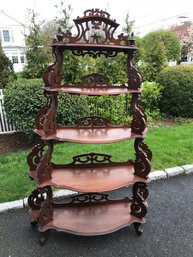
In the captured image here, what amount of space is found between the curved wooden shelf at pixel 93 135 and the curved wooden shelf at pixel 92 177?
402 mm

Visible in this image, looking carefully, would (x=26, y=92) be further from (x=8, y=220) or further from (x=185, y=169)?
(x=185, y=169)

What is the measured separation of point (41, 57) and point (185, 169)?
5462 millimetres

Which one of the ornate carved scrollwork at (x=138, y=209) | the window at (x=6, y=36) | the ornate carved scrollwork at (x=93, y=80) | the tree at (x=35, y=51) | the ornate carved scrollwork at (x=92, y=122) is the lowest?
the ornate carved scrollwork at (x=138, y=209)

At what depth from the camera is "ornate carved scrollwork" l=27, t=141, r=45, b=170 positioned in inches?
98.6

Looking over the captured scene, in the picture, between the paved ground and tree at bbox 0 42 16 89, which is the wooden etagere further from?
tree at bbox 0 42 16 89

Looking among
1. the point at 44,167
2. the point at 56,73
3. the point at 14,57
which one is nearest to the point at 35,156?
the point at 44,167

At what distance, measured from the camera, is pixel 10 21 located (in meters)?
24.2

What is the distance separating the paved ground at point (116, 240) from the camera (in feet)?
6.92

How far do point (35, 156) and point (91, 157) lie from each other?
0.61 metres

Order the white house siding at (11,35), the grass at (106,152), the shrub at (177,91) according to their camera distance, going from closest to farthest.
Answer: the grass at (106,152) < the shrub at (177,91) < the white house siding at (11,35)

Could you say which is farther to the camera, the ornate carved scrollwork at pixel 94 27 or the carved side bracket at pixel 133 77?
the carved side bracket at pixel 133 77

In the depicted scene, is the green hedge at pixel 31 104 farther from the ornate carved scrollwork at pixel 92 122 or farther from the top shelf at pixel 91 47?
the top shelf at pixel 91 47

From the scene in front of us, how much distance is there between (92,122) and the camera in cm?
239

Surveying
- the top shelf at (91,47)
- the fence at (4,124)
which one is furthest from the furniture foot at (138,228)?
the fence at (4,124)
